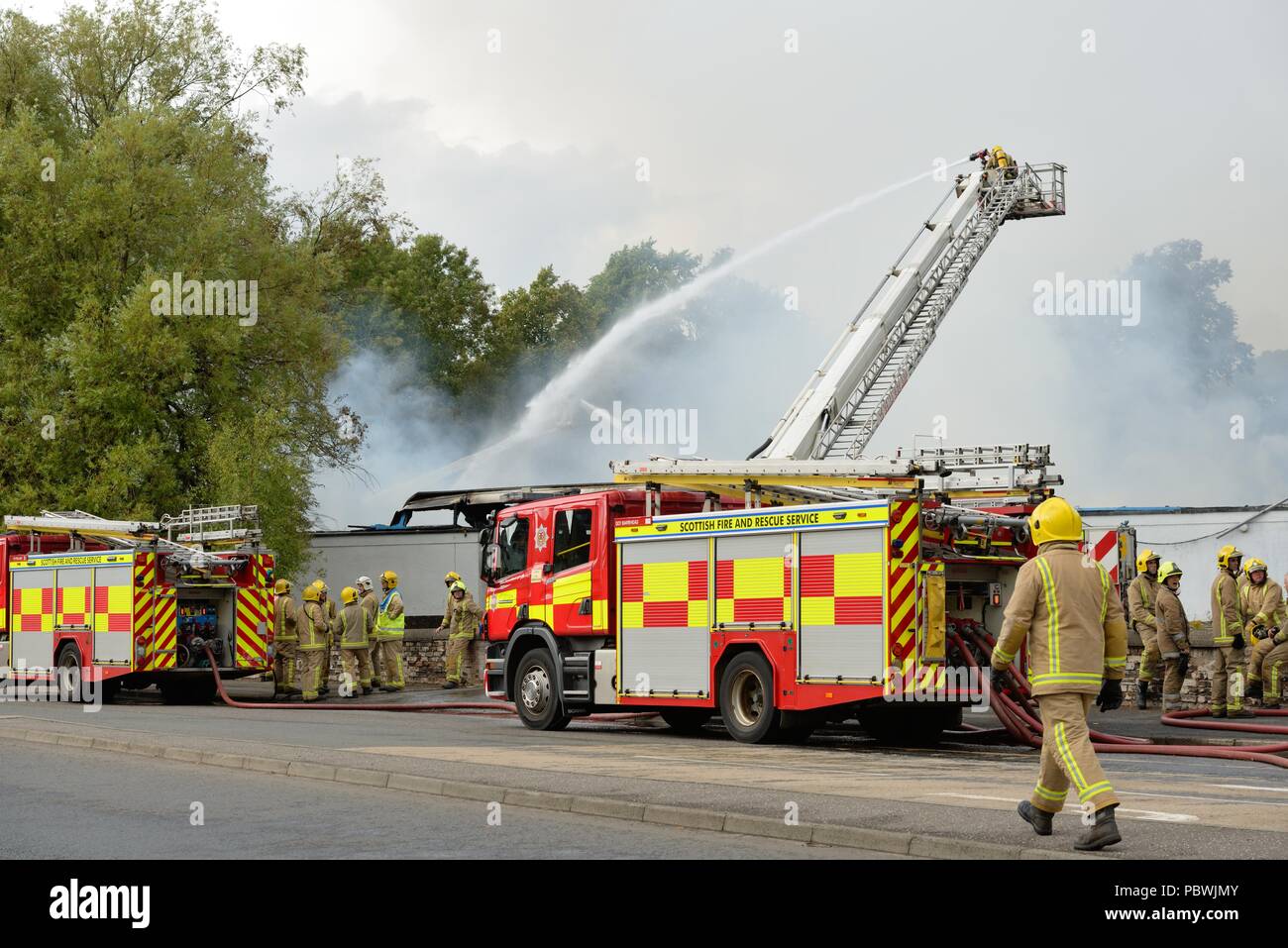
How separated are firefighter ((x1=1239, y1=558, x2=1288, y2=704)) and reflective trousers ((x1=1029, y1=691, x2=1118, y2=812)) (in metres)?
10.6

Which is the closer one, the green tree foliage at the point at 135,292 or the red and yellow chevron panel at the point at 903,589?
the red and yellow chevron panel at the point at 903,589

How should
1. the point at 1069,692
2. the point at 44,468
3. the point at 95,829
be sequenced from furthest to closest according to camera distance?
1. the point at 44,468
2. the point at 95,829
3. the point at 1069,692

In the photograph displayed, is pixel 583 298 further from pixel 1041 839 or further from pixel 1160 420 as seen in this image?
pixel 1041 839

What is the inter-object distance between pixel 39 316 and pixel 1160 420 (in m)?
32.2

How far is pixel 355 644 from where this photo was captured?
24.8m

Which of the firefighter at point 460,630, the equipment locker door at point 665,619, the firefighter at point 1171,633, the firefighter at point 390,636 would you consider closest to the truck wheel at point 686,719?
the equipment locker door at point 665,619

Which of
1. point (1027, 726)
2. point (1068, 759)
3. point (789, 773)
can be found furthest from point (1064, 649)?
point (1027, 726)

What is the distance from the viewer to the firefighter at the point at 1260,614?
57.4 feet

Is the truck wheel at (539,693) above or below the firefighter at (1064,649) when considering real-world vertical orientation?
below

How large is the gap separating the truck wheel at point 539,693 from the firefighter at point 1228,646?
716 cm

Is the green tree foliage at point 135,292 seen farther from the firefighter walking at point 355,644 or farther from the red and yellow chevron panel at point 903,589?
the red and yellow chevron panel at point 903,589

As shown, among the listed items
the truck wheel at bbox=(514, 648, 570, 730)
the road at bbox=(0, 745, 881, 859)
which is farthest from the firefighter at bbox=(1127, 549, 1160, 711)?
the road at bbox=(0, 745, 881, 859)
